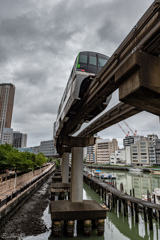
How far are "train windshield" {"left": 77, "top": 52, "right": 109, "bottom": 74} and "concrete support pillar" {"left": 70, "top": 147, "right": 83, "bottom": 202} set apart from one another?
970 cm

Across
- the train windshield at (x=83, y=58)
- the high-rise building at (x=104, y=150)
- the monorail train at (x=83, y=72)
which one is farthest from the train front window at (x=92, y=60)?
the high-rise building at (x=104, y=150)

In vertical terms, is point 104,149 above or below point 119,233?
above

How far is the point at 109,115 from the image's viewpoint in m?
13.2

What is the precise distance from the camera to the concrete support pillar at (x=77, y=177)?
667 inches

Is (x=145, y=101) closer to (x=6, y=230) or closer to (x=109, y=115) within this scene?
(x=109, y=115)

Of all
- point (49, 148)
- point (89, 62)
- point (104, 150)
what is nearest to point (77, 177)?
point (89, 62)

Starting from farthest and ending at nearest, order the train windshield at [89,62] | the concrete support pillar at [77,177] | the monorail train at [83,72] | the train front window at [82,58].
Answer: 1. the concrete support pillar at [77,177]
2. the train front window at [82,58]
3. the train windshield at [89,62]
4. the monorail train at [83,72]

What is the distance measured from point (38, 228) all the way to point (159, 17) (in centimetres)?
1625

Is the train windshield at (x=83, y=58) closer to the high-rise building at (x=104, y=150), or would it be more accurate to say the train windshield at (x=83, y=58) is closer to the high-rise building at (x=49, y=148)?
the high-rise building at (x=104, y=150)

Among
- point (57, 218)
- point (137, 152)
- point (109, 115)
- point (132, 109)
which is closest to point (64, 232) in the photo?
point (57, 218)

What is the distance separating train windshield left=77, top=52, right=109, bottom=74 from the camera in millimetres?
11508

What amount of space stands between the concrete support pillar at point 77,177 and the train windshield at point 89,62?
9701 mm

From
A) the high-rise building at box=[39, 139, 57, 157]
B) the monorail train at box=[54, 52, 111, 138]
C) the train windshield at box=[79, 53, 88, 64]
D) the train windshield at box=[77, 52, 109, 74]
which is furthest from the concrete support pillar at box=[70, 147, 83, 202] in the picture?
the high-rise building at box=[39, 139, 57, 157]

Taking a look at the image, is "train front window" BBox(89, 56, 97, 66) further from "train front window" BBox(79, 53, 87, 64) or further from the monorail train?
"train front window" BBox(79, 53, 87, 64)
